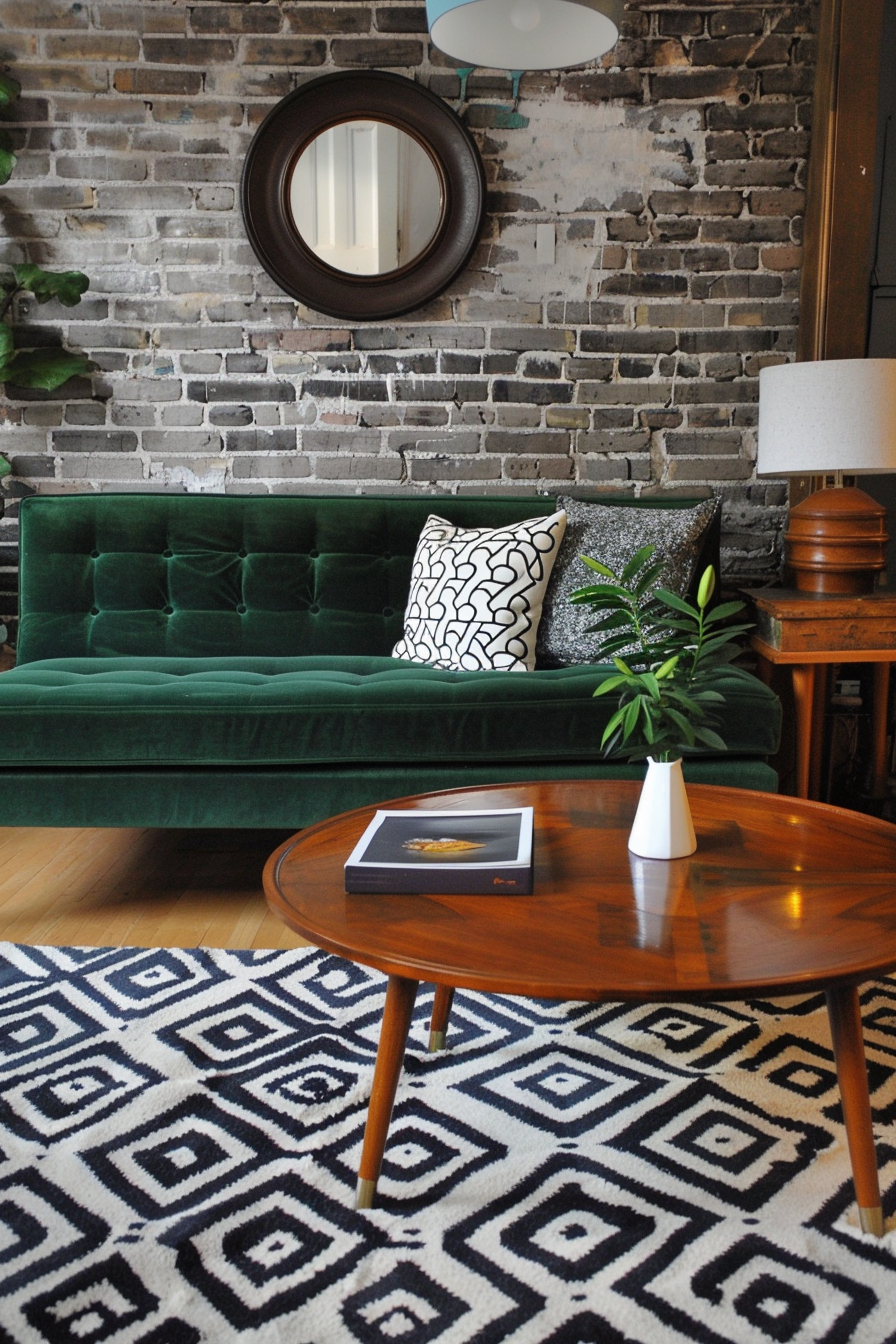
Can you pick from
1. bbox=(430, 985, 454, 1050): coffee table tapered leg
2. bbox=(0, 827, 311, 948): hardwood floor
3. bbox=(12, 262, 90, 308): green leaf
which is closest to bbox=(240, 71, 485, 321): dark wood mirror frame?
bbox=(12, 262, 90, 308): green leaf

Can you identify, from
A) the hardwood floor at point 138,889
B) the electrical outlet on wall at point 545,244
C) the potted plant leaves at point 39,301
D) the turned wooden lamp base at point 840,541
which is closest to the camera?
the hardwood floor at point 138,889

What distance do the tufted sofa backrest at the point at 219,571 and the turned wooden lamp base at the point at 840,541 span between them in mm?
498

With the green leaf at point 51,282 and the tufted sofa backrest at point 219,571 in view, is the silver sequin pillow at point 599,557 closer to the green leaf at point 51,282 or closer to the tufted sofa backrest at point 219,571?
the tufted sofa backrest at point 219,571

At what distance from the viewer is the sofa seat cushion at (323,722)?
87.4 inches

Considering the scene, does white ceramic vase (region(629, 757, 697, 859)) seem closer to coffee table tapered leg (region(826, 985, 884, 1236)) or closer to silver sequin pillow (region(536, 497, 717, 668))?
coffee table tapered leg (region(826, 985, 884, 1236))

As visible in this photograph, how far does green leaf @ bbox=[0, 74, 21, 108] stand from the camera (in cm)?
296

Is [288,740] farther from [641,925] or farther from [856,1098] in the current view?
[856,1098]

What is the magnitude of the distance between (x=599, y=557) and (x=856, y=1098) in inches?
63.9

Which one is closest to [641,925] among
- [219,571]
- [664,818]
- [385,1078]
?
[664,818]

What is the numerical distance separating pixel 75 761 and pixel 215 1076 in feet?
2.77

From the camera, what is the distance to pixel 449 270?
3096mm

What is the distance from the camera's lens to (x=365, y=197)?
3.11 metres

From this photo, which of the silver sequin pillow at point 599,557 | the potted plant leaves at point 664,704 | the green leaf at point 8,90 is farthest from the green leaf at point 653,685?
the green leaf at point 8,90

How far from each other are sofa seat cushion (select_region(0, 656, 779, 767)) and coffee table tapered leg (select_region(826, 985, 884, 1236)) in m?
1.05
